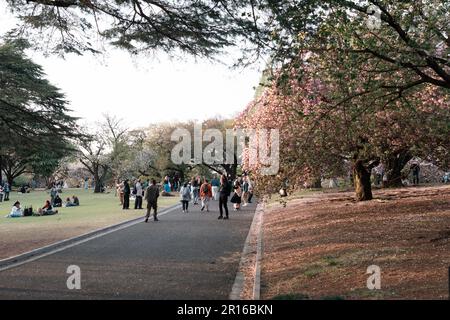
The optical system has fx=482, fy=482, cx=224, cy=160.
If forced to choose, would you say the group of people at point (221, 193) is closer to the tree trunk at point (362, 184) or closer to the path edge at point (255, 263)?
the path edge at point (255, 263)

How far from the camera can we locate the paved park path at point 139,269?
6.97m

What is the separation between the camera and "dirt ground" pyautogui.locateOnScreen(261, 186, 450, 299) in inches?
257

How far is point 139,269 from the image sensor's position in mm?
8766

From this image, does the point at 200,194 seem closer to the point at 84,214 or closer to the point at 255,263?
the point at 84,214

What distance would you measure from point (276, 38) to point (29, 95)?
344 inches

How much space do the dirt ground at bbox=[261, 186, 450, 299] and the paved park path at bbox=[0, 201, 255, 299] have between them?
89 cm

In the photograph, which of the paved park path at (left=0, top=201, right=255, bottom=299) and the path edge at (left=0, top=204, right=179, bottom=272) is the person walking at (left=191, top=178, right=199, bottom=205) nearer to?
the path edge at (left=0, top=204, right=179, bottom=272)

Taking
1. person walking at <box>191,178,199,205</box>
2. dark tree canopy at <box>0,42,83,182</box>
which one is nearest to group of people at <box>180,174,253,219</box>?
person walking at <box>191,178,199,205</box>

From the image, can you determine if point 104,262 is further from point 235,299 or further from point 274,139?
point 274,139

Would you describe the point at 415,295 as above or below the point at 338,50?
below

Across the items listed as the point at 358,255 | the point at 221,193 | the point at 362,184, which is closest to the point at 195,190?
the point at 221,193
